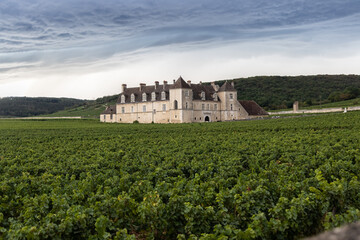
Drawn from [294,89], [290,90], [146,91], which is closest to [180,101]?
[146,91]

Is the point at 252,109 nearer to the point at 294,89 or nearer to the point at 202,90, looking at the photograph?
the point at 202,90

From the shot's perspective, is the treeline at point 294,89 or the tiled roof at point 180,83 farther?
the treeline at point 294,89

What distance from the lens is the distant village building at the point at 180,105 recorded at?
74.8 metres

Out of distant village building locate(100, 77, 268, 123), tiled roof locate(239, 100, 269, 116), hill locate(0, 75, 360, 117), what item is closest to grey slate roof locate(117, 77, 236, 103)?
distant village building locate(100, 77, 268, 123)

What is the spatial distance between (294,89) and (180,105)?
80.7m

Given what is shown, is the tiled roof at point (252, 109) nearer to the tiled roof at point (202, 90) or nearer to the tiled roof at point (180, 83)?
the tiled roof at point (202, 90)

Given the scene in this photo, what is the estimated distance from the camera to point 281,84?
149 metres

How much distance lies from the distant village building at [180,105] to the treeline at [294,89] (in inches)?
1395

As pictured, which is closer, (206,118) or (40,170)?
(40,170)

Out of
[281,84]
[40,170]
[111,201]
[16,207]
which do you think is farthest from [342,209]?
[281,84]

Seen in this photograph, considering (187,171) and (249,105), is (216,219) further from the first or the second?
(249,105)

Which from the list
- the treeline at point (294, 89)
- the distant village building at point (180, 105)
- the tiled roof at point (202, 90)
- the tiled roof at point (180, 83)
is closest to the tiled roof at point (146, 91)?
the distant village building at point (180, 105)

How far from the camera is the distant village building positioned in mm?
74812

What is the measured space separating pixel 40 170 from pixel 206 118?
6473 cm
